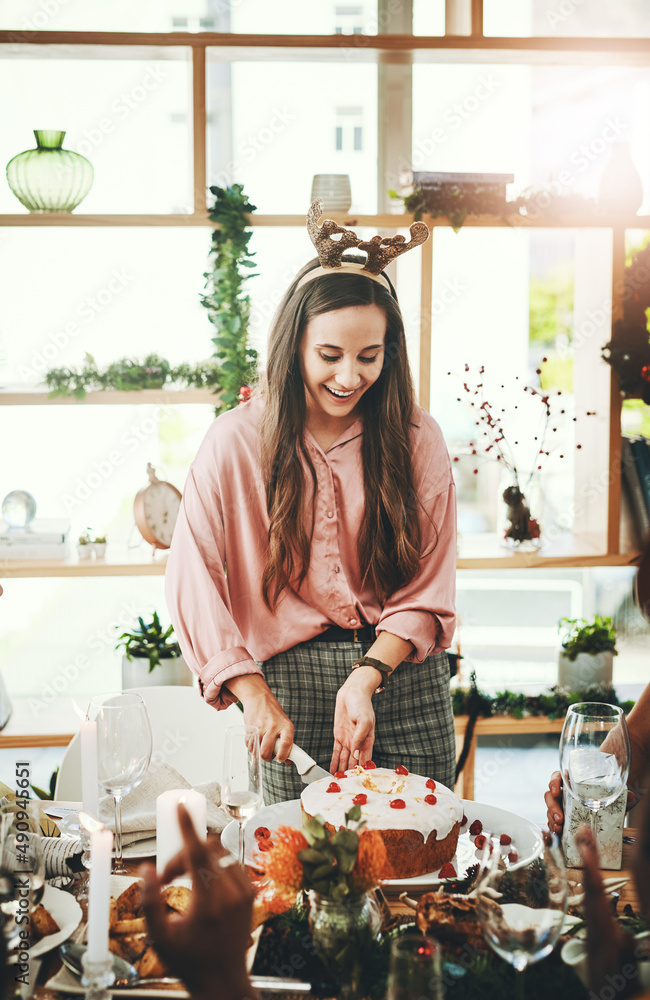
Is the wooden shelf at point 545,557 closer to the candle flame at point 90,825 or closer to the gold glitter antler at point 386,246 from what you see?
the gold glitter antler at point 386,246

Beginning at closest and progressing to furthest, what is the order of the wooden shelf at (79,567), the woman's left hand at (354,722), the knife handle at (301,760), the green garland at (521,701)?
the knife handle at (301,760) → the woman's left hand at (354,722) → the wooden shelf at (79,567) → the green garland at (521,701)

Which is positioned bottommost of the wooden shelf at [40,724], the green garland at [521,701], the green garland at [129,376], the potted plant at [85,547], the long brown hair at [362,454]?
the wooden shelf at [40,724]

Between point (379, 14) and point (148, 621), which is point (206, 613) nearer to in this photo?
point (148, 621)

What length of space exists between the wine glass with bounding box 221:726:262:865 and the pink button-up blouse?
0.56 metres

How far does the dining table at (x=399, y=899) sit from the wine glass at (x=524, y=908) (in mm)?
70

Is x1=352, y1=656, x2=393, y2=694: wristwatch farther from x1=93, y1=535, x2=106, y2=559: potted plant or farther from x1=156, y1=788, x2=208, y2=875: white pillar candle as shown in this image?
x1=93, y1=535, x2=106, y2=559: potted plant

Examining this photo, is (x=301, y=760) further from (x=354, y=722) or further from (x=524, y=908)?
(x=524, y=908)

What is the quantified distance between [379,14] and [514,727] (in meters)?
2.42

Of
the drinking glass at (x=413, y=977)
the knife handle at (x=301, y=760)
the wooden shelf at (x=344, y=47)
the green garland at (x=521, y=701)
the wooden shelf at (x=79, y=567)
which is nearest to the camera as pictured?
the drinking glass at (x=413, y=977)

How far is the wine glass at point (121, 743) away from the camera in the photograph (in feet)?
3.53

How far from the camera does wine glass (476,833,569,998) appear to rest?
2.52ft

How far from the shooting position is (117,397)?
2703mm

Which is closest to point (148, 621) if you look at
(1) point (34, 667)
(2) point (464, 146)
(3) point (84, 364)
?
(1) point (34, 667)

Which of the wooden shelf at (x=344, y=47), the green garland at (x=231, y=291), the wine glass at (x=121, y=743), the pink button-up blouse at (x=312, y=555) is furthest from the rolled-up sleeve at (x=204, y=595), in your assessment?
the wooden shelf at (x=344, y=47)
